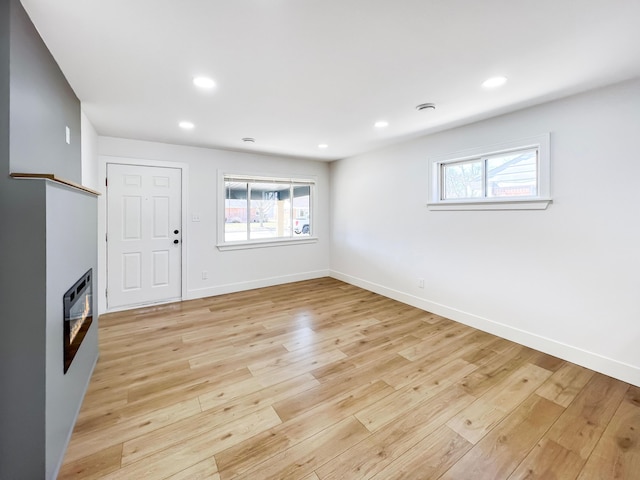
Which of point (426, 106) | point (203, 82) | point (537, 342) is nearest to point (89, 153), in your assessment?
point (203, 82)

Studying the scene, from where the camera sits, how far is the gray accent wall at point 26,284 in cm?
126

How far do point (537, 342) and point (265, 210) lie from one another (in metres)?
4.17

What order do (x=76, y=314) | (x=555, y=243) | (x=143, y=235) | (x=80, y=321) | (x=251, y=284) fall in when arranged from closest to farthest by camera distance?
1. (x=76, y=314)
2. (x=80, y=321)
3. (x=555, y=243)
4. (x=143, y=235)
5. (x=251, y=284)

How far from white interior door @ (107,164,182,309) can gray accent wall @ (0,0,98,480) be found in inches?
95.6

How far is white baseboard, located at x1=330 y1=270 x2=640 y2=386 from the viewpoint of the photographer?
2289mm

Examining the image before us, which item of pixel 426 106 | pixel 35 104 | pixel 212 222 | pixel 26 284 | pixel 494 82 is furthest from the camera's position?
pixel 212 222

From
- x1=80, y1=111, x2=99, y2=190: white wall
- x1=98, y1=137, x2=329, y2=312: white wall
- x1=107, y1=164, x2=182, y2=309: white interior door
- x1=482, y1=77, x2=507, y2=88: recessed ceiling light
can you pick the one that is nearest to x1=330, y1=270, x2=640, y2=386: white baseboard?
x1=98, y1=137, x2=329, y2=312: white wall

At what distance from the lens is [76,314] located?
1.81 metres

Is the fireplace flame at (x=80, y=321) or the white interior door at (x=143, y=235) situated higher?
the white interior door at (x=143, y=235)

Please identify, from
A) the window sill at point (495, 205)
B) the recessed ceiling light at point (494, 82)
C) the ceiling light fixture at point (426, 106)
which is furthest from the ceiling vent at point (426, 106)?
the window sill at point (495, 205)

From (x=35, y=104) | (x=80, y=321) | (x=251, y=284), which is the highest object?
(x=35, y=104)

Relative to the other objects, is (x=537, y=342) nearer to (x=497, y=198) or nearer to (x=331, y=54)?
(x=497, y=198)

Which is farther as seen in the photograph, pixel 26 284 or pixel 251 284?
pixel 251 284

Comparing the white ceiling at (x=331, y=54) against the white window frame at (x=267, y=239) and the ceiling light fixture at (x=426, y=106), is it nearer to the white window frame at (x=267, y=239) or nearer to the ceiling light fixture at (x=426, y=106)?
the ceiling light fixture at (x=426, y=106)
